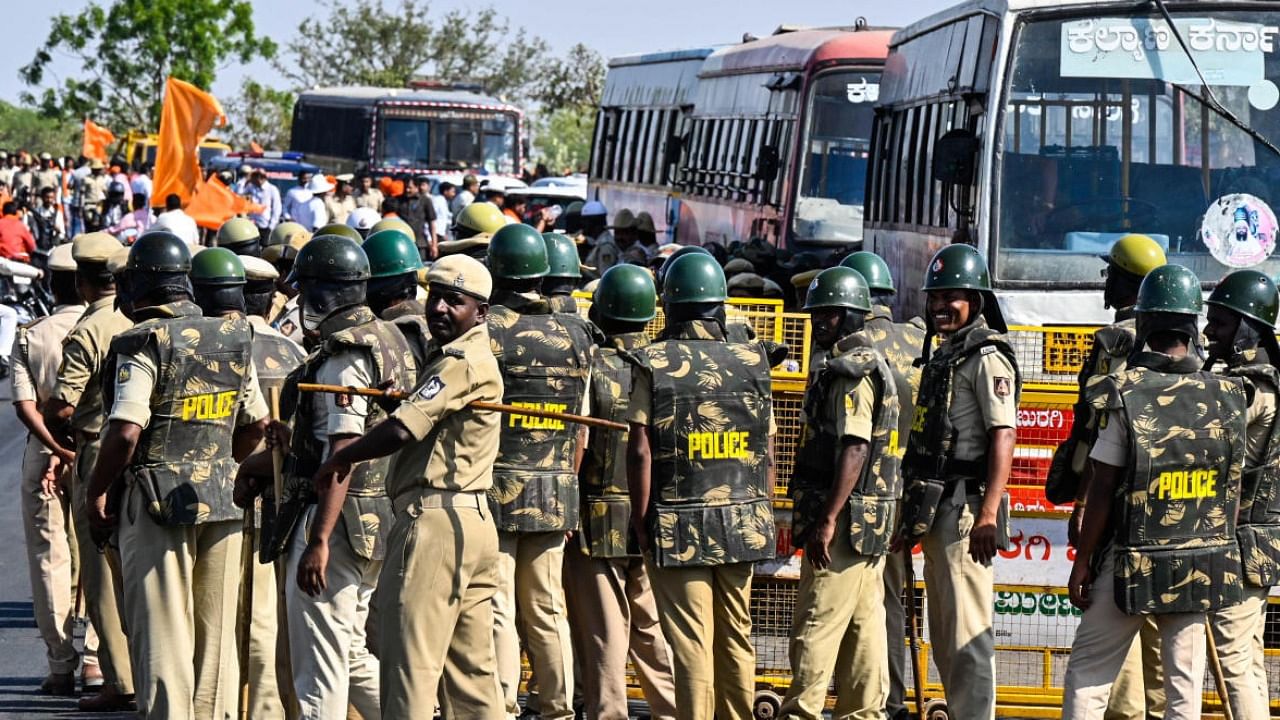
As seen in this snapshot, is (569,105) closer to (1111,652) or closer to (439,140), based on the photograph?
(439,140)

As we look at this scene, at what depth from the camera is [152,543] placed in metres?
7.05

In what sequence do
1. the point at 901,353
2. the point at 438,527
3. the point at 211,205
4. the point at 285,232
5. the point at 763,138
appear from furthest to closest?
the point at 211,205 → the point at 763,138 → the point at 285,232 → the point at 901,353 → the point at 438,527

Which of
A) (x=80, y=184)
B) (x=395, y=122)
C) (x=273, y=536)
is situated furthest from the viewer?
(x=395, y=122)

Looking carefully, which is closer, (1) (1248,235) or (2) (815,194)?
(1) (1248,235)

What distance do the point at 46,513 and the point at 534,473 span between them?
2560 mm

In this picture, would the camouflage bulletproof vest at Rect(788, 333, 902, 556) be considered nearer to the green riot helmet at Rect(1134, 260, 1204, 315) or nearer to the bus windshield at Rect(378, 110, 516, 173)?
the green riot helmet at Rect(1134, 260, 1204, 315)

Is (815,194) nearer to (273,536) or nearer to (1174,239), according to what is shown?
(1174,239)

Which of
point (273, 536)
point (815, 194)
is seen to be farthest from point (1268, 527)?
point (815, 194)

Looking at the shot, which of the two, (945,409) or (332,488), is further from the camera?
(945,409)

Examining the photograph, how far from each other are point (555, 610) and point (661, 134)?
1868 centimetres

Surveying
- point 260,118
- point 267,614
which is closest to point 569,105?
point 260,118

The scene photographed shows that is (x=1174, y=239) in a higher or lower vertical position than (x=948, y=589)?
higher

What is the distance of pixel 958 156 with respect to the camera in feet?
38.5

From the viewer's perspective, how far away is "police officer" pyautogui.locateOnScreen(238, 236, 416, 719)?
6461 mm
